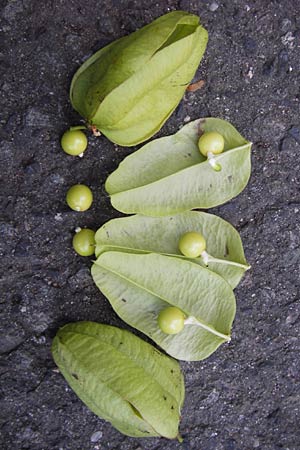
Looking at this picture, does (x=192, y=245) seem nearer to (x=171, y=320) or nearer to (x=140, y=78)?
(x=171, y=320)

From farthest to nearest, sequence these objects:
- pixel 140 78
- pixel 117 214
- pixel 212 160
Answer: pixel 117 214 < pixel 212 160 < pixel 140 78

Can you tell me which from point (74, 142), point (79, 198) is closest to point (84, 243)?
point (79, 198)

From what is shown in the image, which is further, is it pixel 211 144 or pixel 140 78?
pixel 211 144

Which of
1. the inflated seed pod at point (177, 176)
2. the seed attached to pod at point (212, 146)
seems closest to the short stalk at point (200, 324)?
the inflated seed pod at point (177, 176)


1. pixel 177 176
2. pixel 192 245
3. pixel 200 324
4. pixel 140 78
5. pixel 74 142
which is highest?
pixel 140 78

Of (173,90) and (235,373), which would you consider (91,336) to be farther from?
(173,90)

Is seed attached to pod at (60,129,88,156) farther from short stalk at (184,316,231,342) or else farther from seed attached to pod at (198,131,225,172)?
short stalk at (184,316,231,342)

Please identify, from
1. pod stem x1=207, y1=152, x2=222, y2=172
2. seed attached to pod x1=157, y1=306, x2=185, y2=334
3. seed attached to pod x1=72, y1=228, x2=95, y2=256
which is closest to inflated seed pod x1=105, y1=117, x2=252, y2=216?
pod stem x1=207, y1=152, x2=222, y2=172
